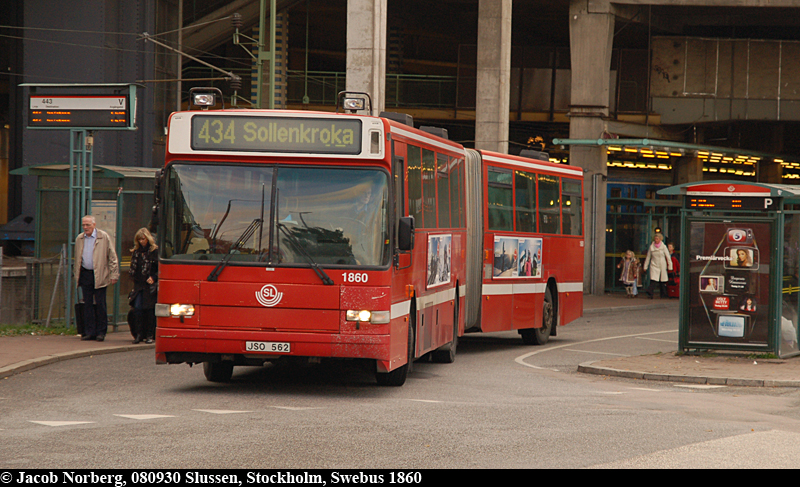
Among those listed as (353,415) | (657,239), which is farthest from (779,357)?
(657,239)

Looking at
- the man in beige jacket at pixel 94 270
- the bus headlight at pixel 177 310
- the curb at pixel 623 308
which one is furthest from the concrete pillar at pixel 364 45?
the bus headlight at pixel 177 310

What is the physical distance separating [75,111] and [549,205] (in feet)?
26.0

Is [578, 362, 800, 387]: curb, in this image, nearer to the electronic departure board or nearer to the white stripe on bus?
the white stripe on bus

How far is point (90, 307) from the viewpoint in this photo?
52.6 feet

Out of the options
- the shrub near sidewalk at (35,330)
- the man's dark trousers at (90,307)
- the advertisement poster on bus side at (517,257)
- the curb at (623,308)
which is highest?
the advertisement poster on bus side at (517,257)

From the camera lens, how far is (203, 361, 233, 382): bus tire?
11914 mm

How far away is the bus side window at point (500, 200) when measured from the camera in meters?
16.5

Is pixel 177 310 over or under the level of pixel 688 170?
under

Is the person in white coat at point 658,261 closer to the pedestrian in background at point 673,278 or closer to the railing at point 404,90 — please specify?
the pedestrian in background at point 673,278

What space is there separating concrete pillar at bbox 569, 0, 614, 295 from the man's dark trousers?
19313mm

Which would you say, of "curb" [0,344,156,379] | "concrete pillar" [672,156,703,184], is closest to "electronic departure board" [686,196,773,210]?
"curb" [0,344,156,379]

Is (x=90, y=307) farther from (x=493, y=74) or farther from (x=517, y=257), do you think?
(x=493, y=74)

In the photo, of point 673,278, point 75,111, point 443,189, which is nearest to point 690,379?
point 443,189

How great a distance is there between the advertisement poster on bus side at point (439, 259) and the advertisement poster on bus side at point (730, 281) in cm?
385
